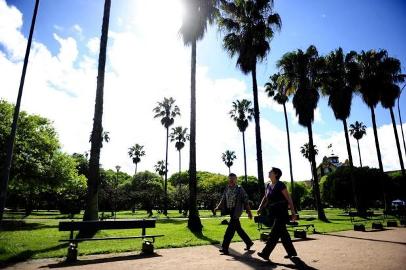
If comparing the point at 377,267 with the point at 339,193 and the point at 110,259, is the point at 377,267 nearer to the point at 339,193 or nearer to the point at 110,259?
the point at 110,259

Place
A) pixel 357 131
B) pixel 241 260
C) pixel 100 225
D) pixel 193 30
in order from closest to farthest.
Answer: pixel 241 260, pixel 100 225, pixel 193 30, pixel 357 131

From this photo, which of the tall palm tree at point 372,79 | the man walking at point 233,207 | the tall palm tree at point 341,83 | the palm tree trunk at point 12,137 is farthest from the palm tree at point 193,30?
the tall palm tree at point 372,79

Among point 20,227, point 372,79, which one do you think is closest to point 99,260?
point 20,227

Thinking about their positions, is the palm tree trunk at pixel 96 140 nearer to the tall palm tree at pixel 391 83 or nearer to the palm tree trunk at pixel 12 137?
the palm tree trunk at pixel 12 137

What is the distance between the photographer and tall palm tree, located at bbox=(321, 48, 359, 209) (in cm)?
2809

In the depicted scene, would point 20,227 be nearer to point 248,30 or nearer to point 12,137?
point 12,137

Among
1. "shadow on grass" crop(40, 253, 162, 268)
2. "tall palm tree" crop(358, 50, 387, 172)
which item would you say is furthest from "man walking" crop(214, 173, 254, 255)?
"tall palm tree" crop(358, 50, 387, 172)

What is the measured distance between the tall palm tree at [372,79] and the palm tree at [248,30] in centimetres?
1491

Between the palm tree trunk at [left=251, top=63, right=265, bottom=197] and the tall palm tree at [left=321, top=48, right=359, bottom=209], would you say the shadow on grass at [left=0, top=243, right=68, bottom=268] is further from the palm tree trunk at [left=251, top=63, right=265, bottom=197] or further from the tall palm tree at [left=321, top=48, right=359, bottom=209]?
the tall palm tree at [left=321, top=48, right=359, bottom=209]

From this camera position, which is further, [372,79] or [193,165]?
[372,79]

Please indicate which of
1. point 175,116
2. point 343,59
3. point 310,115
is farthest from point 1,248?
point 175,116

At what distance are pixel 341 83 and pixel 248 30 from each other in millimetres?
12659

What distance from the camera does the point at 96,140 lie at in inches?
519

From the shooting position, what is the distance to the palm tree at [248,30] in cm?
2114
